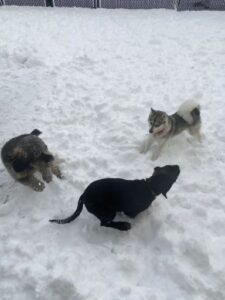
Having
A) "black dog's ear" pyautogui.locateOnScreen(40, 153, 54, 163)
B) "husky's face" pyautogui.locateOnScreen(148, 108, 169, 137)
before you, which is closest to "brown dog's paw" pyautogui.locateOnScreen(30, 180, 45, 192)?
"black dog's ear" pyautogui.locateOnScreen(40, 153, 54, 163)

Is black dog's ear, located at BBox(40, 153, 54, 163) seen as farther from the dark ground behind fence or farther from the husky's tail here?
the dark ground behind fence

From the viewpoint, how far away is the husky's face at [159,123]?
16.3 ft

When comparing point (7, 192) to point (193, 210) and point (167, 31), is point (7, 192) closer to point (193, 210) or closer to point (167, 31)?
point (193, 210)

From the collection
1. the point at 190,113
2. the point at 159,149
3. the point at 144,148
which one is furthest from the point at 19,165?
the point at 190,113

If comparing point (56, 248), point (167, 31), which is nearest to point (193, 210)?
point (56, 248)

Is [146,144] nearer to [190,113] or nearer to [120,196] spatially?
[190,113]

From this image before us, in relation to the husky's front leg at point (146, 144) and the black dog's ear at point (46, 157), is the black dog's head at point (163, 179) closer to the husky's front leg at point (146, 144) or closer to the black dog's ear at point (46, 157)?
the husky's front leg at point (146, 144)

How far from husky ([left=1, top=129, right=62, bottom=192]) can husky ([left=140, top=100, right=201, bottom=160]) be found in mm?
1568

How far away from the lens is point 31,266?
138 inches

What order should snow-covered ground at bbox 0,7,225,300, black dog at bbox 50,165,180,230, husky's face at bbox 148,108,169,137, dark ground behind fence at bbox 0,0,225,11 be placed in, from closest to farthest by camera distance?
snow-covered ground at bbox 0,7,225,300, black dog at bbox 50,165,180,230, husky's face at bbox 148,108,169,137, dark ground behind fence at bbox 0,0,225,11

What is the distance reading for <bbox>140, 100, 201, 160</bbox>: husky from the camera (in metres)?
5.00

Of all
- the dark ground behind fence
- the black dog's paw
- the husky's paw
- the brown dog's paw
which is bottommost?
the black dog's paw

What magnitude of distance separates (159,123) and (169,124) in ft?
0.67

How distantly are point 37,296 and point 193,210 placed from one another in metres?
2.06
